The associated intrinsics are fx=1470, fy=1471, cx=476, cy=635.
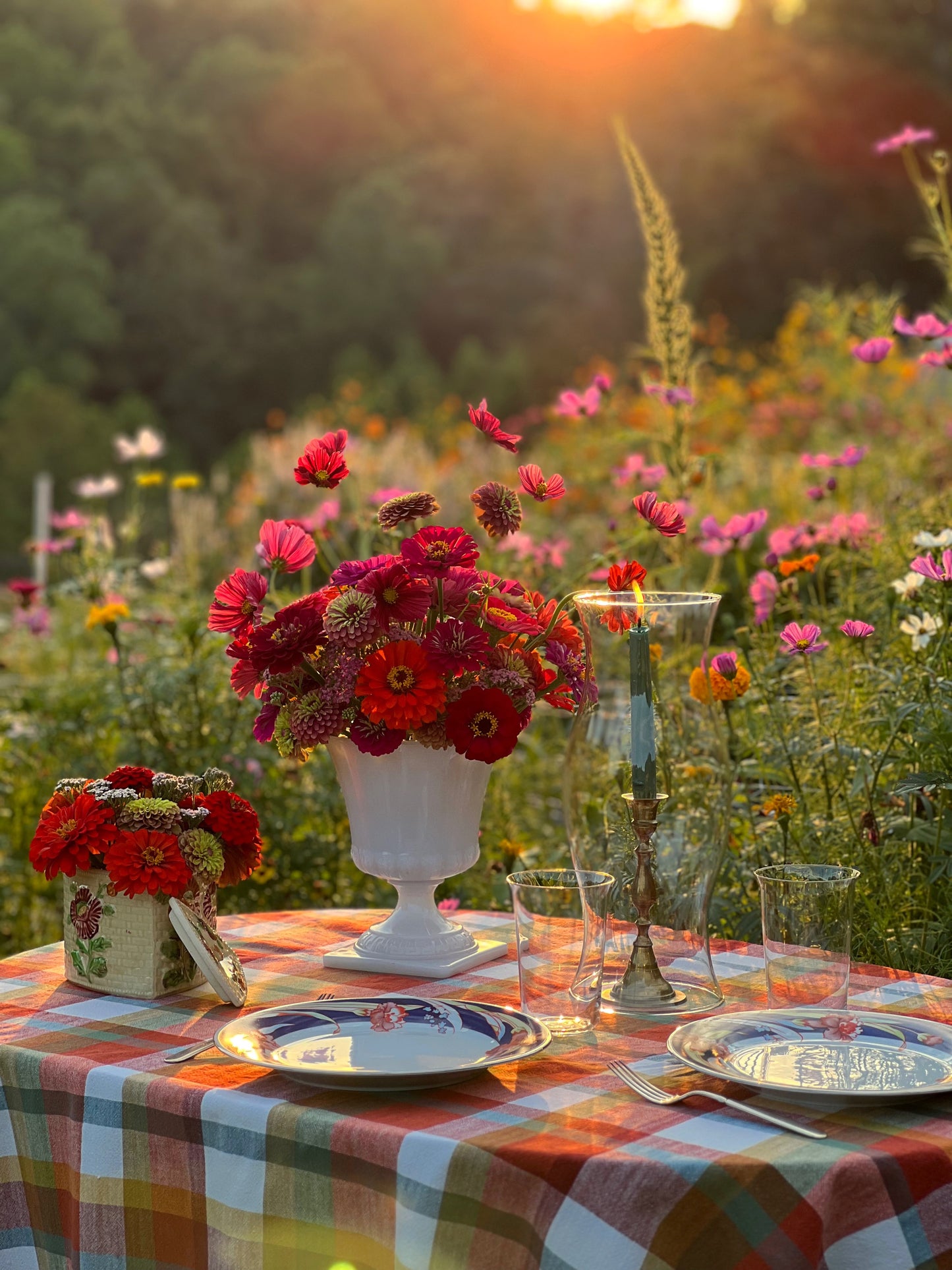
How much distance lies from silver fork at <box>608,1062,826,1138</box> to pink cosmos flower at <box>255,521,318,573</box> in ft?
2.01

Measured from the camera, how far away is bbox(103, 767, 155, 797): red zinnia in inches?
59.0

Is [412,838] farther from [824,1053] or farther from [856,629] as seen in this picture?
[856,629]

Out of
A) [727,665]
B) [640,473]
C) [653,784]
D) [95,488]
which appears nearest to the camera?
[653,784]

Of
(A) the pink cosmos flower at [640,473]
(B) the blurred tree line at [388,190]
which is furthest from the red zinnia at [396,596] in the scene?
(B) the blurred tree line at [388,190]

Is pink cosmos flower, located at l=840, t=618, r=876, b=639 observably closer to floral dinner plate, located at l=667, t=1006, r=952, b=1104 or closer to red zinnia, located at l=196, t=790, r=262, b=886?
floral dinner plate, located at l=667, t=1006, r=952, b=1104

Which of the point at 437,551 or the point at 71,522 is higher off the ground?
the point at 71,522

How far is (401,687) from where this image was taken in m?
1.39

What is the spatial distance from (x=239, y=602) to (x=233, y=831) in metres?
0.23

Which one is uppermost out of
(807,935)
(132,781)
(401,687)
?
(401,687)

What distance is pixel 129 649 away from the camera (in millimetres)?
3398

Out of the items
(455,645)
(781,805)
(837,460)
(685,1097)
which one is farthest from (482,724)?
(837,460)

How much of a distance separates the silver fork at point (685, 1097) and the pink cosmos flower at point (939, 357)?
1410 mm

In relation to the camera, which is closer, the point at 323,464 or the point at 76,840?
the point at 76,840

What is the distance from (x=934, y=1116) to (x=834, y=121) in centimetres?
2238
